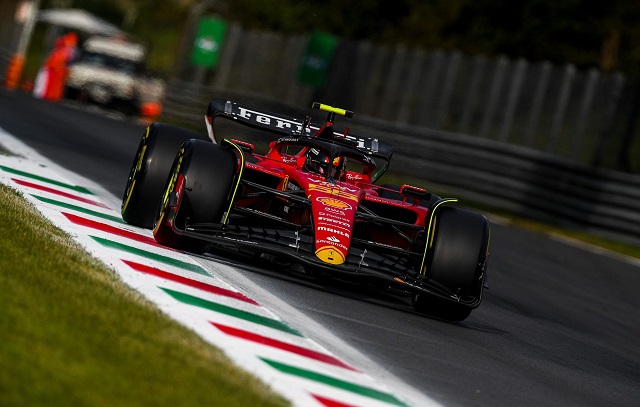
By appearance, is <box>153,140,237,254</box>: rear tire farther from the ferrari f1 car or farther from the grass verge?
the grass verge

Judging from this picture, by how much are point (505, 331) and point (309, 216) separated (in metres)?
1.62

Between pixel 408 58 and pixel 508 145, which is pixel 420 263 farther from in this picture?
pixel 408 58

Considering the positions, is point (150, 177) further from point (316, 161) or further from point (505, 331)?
point (505, 331)

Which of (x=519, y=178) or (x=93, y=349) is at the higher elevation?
(x=519, y=178)

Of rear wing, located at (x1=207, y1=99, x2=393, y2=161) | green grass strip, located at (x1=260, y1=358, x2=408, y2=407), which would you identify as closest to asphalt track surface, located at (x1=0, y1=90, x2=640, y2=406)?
green grass strip, located at (x1=260, y1=358, x2=408, y2=407)

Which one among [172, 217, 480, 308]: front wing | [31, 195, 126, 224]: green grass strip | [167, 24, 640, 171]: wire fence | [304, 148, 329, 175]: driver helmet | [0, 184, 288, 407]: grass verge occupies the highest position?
[167, 24, 640, 171]: wire fence

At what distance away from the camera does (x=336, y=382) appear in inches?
257

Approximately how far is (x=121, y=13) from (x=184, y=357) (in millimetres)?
83082

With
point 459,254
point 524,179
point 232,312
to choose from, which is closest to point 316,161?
point 459,254

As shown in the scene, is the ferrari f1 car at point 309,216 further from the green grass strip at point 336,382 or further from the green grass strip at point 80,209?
the green grass strip at point 336,382

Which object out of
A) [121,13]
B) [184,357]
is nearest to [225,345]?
[184,357]

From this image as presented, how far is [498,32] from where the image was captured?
5228 centimetres

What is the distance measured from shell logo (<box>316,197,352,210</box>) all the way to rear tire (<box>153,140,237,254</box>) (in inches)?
24.3

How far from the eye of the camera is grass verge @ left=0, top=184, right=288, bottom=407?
16.8 feet
